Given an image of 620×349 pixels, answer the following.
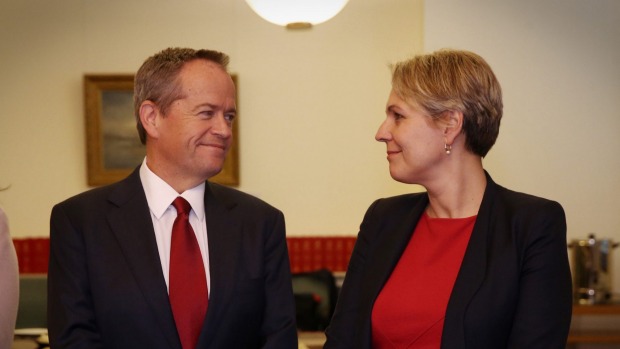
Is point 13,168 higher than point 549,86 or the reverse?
the reverse

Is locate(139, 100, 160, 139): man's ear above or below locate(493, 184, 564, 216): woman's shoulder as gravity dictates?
above

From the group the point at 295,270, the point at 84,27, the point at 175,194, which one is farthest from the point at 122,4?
the point at 175,194

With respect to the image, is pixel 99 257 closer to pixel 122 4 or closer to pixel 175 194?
pixel 175 194

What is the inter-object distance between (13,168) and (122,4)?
1422 mm

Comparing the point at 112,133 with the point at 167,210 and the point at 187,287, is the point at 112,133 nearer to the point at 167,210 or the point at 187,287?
the point at 167,210

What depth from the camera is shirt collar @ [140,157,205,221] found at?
246 centimetres

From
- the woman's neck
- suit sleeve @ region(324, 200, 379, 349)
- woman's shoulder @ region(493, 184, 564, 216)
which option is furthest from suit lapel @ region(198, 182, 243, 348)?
woman's shoulder @ region(493, 184, 564, 216)

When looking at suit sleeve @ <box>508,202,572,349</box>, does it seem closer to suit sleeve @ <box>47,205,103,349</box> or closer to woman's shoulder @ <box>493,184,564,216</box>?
woman's shoulder @ <box>493,184,564,216</box>

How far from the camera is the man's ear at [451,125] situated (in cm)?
240

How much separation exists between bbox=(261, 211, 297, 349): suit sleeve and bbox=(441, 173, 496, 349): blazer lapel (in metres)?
0.46

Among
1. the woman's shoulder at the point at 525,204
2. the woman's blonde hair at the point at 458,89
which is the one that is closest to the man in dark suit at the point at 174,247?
the woman's blonde hair at the point at 458,89

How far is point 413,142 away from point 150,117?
762mm

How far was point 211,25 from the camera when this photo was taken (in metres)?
6.14

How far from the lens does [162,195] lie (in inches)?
97.3
